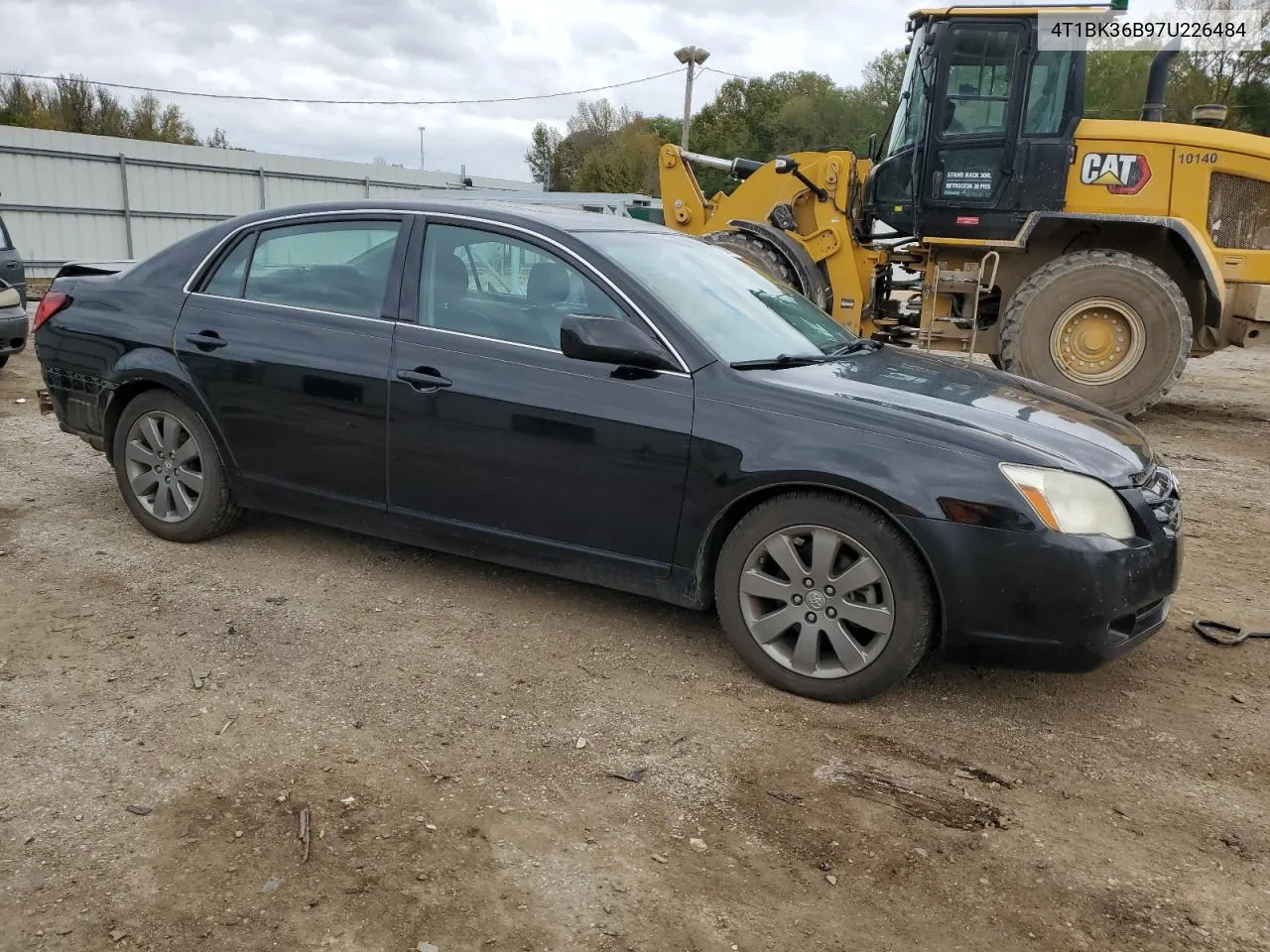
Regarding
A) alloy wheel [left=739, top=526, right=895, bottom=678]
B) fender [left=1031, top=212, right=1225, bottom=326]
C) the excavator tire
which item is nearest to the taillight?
alloy wheel [left=739, top=526, right=895, bottom=678]

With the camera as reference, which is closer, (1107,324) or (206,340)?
(206,340)

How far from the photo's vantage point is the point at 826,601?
350 centimetres

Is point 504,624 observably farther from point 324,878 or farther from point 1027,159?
point 1027,159

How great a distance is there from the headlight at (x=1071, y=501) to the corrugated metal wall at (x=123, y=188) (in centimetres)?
1882

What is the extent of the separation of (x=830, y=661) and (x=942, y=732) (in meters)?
0.44

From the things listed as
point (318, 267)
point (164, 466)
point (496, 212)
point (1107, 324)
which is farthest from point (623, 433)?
point (1107, 324)

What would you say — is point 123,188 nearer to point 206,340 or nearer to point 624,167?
point 206,340

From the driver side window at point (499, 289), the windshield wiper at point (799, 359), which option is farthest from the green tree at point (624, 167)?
the driver side window at point (499, 289)

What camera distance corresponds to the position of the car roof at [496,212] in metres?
4.26

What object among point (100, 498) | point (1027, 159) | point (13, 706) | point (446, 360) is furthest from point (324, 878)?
point (1027, 159)

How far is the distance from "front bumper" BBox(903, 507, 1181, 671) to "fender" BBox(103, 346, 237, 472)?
3.13 m

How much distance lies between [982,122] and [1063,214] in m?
1.08

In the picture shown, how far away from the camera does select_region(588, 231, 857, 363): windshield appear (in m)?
3.98

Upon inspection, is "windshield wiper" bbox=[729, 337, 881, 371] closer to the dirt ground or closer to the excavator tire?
the dirt ground
